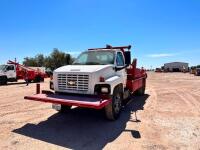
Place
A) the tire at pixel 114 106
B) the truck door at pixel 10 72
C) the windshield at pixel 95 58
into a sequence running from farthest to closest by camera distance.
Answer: the truck door at pixel 10 72
the windshield at pixel 95 58
the tire at pixel 114 106

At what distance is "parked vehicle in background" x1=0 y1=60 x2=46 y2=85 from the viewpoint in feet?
79.9

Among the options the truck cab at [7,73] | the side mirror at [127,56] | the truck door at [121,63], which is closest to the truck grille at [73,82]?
the truck door at [121,63]

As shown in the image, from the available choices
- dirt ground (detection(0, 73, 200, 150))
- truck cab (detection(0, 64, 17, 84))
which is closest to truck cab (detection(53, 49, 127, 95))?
dirt ground (detection(0, 73, 200, 150))

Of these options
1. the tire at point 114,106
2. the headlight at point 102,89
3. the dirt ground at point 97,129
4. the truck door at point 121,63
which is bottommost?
the dirt ground at point 97,129

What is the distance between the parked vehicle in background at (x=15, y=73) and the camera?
79.9 ft

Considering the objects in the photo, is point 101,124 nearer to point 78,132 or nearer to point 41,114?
point 78,132

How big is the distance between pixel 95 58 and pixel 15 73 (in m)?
19.4

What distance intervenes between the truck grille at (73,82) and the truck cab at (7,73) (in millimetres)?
18855

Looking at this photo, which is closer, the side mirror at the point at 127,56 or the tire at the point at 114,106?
the tire at the point at 114,106

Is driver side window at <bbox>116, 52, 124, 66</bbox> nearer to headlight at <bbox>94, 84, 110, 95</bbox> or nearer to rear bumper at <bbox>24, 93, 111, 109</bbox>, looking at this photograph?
headlight at <bbox>94, 84, 110, 95</bbox>

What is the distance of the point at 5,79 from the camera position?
2434cm

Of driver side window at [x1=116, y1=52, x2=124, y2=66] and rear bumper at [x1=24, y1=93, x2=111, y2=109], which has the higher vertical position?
driver side window at [x1=116, y1=52, x2=124, y2=66]

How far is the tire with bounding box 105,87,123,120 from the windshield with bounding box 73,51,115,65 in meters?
1.14

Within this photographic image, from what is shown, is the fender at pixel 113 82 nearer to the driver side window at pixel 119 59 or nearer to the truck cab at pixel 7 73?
the driver side window at pixel 119 59
